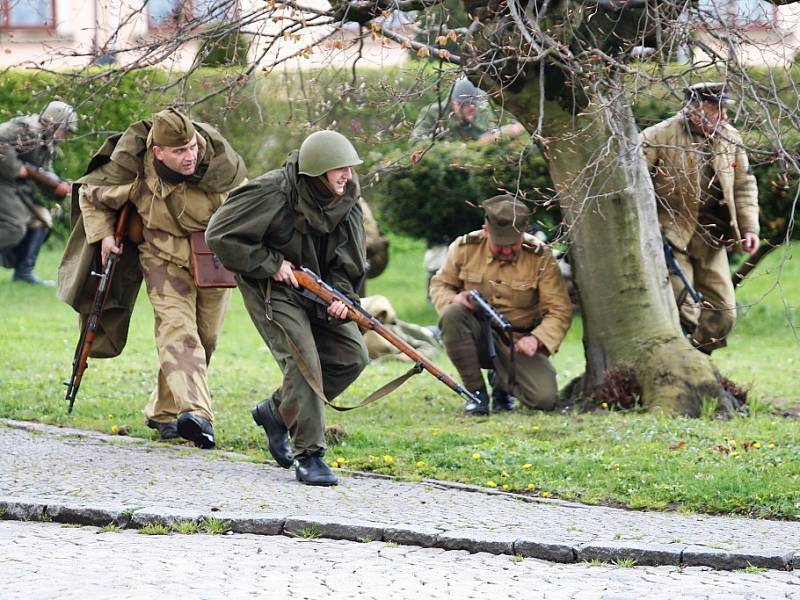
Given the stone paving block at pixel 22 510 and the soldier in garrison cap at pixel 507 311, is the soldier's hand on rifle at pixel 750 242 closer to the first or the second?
the soldier in garrison cap at pixel 507 311

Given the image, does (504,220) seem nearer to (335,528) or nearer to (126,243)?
(126,243)

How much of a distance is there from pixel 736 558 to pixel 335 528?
1.68 m

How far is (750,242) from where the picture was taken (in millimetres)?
11125

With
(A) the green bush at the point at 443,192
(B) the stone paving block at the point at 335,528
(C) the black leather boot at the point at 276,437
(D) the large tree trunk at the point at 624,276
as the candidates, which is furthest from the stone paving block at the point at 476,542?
(A) the green bush at the point at 443,192

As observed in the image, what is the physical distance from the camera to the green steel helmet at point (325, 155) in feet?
25.3

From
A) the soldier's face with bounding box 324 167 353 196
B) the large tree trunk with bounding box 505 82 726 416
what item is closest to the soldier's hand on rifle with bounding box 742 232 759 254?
the large tree trunk with bounding box 505 82 726 416

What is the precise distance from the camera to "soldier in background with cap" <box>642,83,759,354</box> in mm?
10758

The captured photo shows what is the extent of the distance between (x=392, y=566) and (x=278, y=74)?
9.76 metres

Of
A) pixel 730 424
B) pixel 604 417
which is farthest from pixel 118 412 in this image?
pixel 730 424

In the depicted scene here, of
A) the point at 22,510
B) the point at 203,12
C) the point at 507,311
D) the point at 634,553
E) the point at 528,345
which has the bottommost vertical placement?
the point at 22,510

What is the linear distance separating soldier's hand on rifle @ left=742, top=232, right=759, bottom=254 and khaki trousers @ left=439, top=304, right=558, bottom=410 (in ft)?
5.27

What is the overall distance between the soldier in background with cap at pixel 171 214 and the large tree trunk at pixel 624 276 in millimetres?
2404

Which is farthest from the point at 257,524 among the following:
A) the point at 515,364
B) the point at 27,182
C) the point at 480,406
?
the point at 27,182

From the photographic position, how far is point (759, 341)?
655 inches
